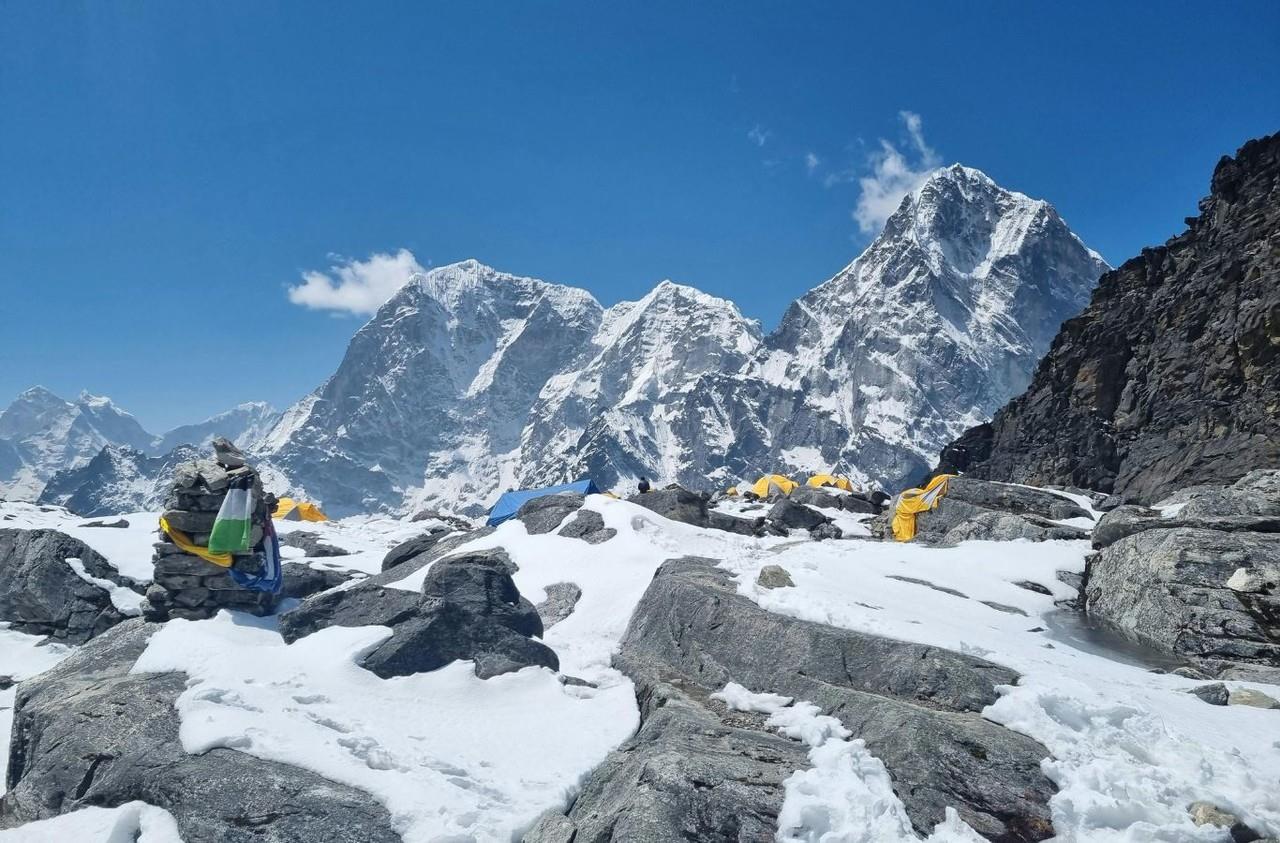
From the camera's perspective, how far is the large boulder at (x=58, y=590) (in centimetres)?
2034

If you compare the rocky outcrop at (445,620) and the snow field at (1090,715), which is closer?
the snow field at (1090,715)

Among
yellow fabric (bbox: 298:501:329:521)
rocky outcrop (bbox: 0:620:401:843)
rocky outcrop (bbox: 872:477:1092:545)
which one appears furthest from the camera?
yellow fabric (bbox: 298:501:329:521)

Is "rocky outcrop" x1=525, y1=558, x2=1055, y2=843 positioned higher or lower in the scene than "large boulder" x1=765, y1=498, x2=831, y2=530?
lower

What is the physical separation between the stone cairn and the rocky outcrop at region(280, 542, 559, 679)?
2.92 meters

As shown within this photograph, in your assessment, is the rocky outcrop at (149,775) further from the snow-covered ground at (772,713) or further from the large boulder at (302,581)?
the large boulder at (302,581)

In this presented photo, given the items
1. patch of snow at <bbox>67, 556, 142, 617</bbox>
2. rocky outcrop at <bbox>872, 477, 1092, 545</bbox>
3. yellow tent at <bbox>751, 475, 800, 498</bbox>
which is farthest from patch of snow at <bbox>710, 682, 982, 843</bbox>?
yellow tent at <bbox>751, 475, 800, 498</bbox>

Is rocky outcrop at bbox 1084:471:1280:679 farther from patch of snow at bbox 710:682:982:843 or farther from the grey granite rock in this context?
the grey granite rock

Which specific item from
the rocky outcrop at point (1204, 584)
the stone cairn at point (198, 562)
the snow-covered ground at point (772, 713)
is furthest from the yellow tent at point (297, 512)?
the rocky outcrop at point (1204, 584)

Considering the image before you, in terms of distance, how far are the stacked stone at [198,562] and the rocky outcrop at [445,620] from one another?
9.51ft

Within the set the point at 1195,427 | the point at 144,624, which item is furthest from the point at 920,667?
the point at 1195,427

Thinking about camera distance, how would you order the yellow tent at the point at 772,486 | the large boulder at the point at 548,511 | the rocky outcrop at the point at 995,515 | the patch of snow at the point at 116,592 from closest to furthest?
the patch of snow at the point at 116,592 < the rocky outcrop at the point at 995,515 < the large boulder at the point at 548,511 < the yellow tent at the point at 772,486

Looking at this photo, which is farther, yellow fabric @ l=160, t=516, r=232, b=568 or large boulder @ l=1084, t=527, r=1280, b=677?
yellow fabric @ l=160, t=516, r=232, b=568

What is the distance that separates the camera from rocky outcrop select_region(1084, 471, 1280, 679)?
40.1 feet

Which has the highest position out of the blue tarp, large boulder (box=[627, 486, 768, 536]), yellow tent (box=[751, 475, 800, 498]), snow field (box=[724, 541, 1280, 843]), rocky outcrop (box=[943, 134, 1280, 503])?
rocky outcrop (box=[943, 134, 1280, 503])
